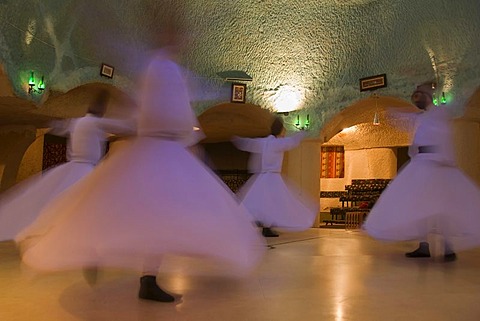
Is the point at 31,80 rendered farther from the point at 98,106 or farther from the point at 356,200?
the point at 356,200

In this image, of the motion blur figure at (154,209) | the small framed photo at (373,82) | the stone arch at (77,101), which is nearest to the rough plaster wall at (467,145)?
the small framed photo at (373,82)

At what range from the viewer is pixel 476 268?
4051 millimetres

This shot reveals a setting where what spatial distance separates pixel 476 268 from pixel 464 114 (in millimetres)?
5769

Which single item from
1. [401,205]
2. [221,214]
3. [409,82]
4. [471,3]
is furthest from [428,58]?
[221,214]

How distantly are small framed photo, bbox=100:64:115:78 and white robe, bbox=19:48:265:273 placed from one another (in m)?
7.53

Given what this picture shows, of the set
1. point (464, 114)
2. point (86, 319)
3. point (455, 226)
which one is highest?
point (464, 114)

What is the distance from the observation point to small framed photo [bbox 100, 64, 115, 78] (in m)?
9.64

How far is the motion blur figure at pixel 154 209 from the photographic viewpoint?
214 cm

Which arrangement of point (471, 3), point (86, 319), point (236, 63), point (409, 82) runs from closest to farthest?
point (86, 319) < point (471, 3) < point (409, 82) < point (236, 63)

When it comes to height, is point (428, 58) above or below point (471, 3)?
below

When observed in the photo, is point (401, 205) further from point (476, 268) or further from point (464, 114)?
point (464, 114)

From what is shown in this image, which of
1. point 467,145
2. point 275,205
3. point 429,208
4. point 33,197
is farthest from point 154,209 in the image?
point 467,145

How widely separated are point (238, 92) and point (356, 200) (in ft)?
17.3

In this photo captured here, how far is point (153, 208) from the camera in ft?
7.27
